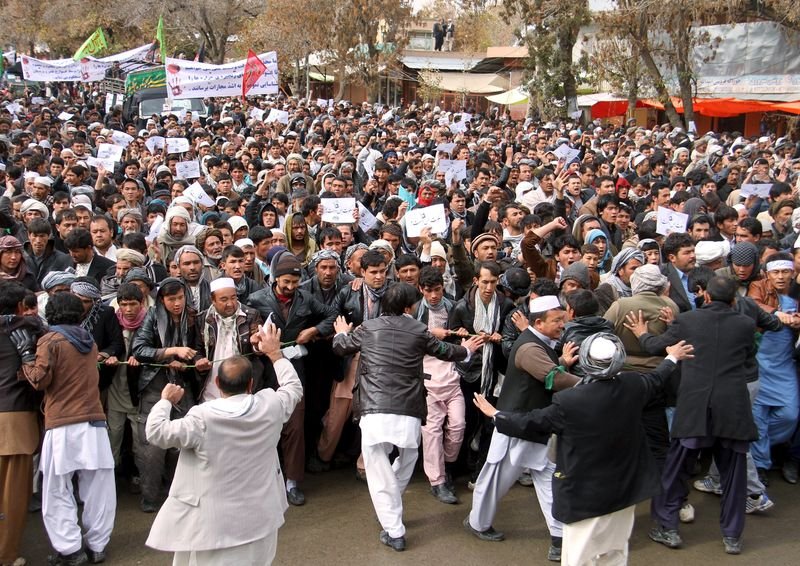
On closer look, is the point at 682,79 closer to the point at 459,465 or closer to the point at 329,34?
the point at 329,34

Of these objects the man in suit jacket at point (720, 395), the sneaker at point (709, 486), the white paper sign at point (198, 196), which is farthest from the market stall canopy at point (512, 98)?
the man in suit jacket at point (720, 395)

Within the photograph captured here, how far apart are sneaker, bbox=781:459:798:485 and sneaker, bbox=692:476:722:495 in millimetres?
617

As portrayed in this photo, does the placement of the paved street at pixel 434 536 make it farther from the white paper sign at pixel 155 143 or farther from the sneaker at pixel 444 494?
the white paper sign at pixel 155 143

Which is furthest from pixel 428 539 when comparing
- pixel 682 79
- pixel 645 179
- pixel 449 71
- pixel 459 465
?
pixel 449 71

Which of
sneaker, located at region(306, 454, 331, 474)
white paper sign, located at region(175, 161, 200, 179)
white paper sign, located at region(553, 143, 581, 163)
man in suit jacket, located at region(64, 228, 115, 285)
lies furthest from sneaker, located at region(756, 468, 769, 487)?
white paper sign, located at region(553, 143, 581, 163)

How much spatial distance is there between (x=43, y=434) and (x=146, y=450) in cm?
73

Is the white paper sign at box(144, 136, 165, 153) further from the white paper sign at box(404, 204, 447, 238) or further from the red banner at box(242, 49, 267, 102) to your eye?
the white paper sign at box(404, 204, 447, 238)

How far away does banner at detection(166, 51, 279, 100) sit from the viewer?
53.6ft

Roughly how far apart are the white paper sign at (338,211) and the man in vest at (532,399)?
3293 mm

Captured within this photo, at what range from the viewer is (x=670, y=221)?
844 cm

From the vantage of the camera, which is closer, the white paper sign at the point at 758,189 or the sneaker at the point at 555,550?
the sneaker at the point at 555,550

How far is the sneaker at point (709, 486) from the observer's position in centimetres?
626

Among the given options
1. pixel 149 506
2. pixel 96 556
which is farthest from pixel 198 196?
pixel 96 556

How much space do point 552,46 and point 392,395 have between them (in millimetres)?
24409
